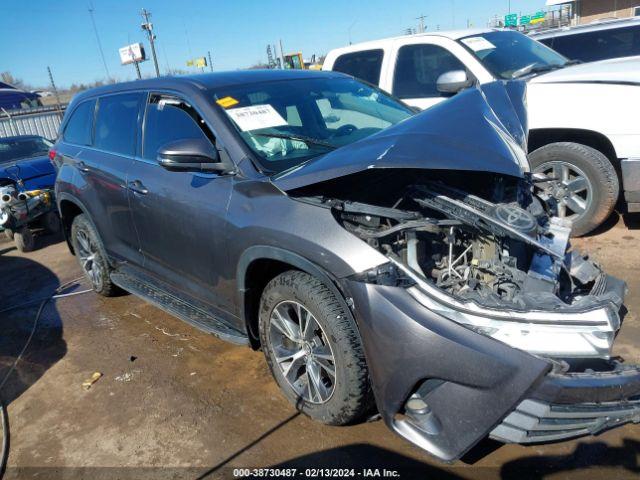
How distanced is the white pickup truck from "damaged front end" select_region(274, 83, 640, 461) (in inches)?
40.5

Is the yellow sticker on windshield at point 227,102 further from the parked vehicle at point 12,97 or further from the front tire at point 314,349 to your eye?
the parked vehicle at point 12,97

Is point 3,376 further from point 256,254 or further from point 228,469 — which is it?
point 256,254

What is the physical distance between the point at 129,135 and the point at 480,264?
282 centimetres

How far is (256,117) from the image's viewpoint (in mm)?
3145

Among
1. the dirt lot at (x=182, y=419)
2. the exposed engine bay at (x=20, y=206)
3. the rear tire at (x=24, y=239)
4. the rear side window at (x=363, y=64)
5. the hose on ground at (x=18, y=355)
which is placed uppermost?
the rear side window at (x=363, y=64)

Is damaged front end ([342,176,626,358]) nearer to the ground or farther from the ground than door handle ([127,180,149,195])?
nearer to the ground

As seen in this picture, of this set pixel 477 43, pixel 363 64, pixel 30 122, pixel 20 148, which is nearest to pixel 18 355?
pixel 363 64

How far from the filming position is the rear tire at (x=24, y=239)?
23.7 feet

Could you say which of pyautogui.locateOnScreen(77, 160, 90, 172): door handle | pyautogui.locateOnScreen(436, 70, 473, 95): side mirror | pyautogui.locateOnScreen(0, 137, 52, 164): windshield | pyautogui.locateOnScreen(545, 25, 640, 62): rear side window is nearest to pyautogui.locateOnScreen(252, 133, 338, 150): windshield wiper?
pyautogui.locateOnScreen(77, 160, 90, 172): door handle

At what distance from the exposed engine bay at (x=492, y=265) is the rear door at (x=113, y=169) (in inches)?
82.5

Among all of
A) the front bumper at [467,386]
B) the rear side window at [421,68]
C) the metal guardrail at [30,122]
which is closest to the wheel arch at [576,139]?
the rear side window at [421,68]

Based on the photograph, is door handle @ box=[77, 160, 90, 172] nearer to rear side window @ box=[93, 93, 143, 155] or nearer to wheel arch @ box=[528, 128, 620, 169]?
rear side window @ box=[93, 93, 143, 155]

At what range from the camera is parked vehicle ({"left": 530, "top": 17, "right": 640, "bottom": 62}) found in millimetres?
6461

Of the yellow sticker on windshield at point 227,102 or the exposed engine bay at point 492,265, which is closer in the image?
the exposed engine bay at point 492,265
